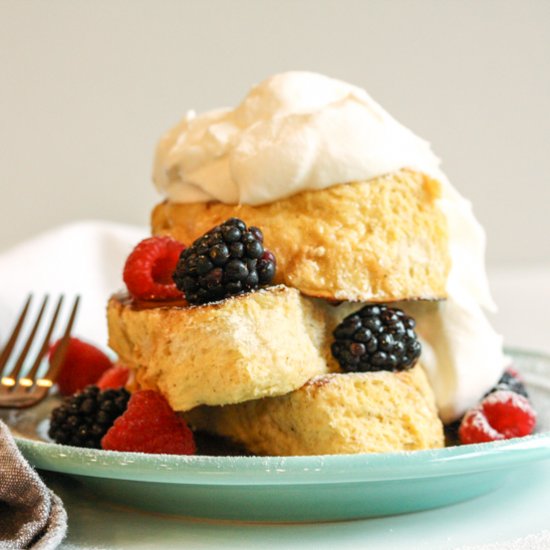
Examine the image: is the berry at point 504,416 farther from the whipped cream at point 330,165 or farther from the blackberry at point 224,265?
the blackberry at point 224,265

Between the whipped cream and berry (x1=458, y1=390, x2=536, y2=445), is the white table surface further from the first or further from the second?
the whipped cream

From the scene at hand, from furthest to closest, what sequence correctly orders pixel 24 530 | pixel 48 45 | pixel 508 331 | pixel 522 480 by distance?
pixel 48 45
pixel 508 331
pixel 522 480
pixel 24 530

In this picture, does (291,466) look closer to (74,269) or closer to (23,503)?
(23,503)

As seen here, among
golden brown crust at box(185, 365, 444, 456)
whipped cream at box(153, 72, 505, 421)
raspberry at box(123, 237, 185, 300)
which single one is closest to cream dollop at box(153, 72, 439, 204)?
whipped cream at box(153, 72, 505, 421)

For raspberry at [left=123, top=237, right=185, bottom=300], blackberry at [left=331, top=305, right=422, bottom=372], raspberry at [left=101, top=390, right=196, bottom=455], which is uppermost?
raspberry at [left=123, top=237, right=185, bottom=300]

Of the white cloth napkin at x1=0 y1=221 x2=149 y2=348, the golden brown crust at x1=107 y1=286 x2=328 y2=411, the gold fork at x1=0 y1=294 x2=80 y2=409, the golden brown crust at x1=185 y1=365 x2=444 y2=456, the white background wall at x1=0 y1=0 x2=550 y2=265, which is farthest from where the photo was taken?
the white background wall at x1=0 y1=0 x2=550 y2=265

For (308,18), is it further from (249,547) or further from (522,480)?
(249,547)

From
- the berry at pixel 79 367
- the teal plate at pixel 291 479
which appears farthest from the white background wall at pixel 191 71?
the teal plate at pixel 291 479

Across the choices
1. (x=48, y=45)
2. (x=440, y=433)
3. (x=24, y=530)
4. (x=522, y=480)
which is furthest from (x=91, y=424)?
(x=48, y=45)
